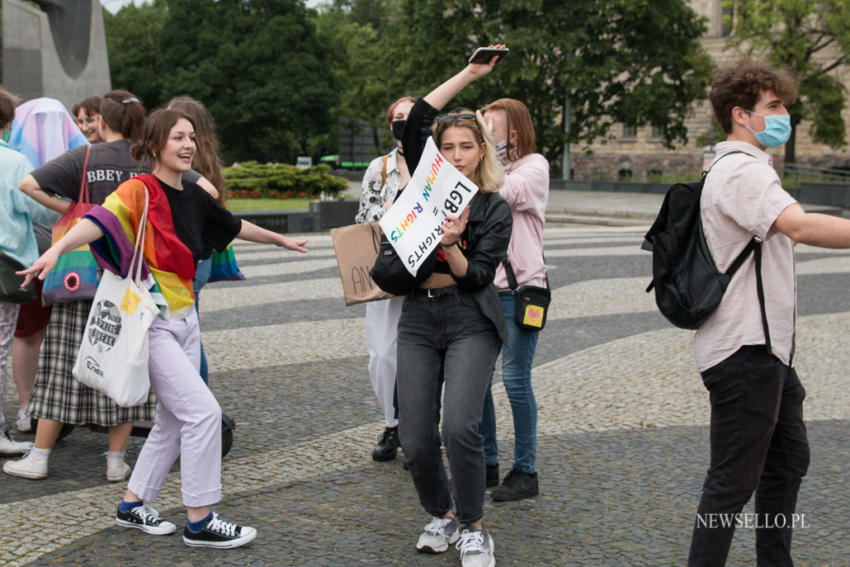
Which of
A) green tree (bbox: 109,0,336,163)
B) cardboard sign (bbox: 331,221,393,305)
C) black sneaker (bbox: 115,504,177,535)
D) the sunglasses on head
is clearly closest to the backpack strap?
the sunglasses on head

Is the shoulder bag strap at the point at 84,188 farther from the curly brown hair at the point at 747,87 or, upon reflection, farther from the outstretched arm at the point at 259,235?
the curly brown hair at the point at 747,87

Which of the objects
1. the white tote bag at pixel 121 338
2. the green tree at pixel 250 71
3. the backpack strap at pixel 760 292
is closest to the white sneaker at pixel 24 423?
the white tote bag at pixel 121 338

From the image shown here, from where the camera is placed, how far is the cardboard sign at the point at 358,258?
4.79 m

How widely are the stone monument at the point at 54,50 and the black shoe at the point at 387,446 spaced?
18.3 m

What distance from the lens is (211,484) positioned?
153 inches

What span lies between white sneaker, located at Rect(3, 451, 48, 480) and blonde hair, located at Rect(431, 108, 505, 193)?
2.46 meters

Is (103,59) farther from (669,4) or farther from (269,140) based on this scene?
(269,140)

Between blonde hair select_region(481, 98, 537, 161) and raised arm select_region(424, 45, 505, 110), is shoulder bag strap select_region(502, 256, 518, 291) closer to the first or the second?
blonde hair select_region(481, 98, 537, 161)

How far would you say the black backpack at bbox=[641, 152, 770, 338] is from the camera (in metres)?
3.15

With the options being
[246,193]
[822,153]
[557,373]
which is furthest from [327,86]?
[557,373]

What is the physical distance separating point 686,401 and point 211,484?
10.8 feet

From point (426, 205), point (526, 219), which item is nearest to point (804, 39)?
point (526, 219)

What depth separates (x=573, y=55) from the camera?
3516 cm

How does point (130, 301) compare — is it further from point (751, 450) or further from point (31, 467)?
point (751, 450)
